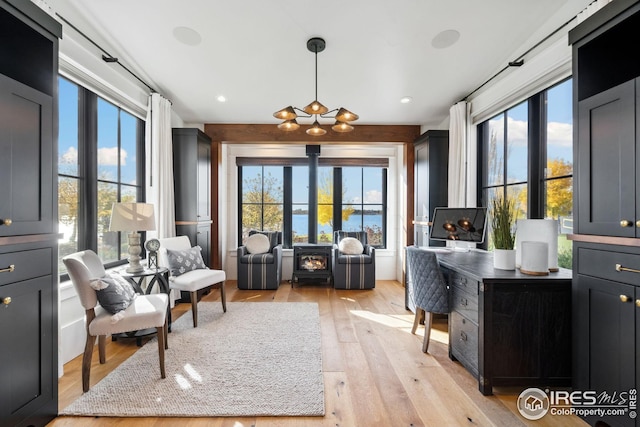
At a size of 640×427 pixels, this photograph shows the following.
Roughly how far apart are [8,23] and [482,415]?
11.7 ft

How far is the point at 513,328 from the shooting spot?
6.28ft

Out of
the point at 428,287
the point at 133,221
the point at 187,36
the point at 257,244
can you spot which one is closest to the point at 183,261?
the point at 133,221

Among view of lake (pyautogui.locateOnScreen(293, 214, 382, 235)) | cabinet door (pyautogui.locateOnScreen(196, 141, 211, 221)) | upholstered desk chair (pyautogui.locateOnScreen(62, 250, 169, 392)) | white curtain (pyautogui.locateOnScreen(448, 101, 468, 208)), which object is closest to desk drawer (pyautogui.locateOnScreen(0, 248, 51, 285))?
upholstered desk chair (pyautogui.locateOnScreen(62, 250, 169, 392))

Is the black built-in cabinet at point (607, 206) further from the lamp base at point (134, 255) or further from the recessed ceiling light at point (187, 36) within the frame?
the lamp base at point (134, 255)

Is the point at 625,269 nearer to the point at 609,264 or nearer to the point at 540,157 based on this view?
the point at 609,264

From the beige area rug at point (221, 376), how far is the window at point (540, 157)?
2.32 meters

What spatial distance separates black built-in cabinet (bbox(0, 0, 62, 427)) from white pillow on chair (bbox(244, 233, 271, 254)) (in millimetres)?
3010

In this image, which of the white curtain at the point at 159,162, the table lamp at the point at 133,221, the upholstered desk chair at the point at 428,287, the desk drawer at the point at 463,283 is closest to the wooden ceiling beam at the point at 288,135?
the white curtain at the point at 159,162

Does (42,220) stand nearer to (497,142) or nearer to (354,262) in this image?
(354,262)

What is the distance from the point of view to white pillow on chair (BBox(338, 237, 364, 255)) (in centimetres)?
477

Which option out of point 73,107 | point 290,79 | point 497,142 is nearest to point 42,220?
point 73,107

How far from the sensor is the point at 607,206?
1569mm

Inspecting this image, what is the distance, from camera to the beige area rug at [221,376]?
1.77 meters

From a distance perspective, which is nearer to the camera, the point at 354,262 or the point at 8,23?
the point at 8,23
